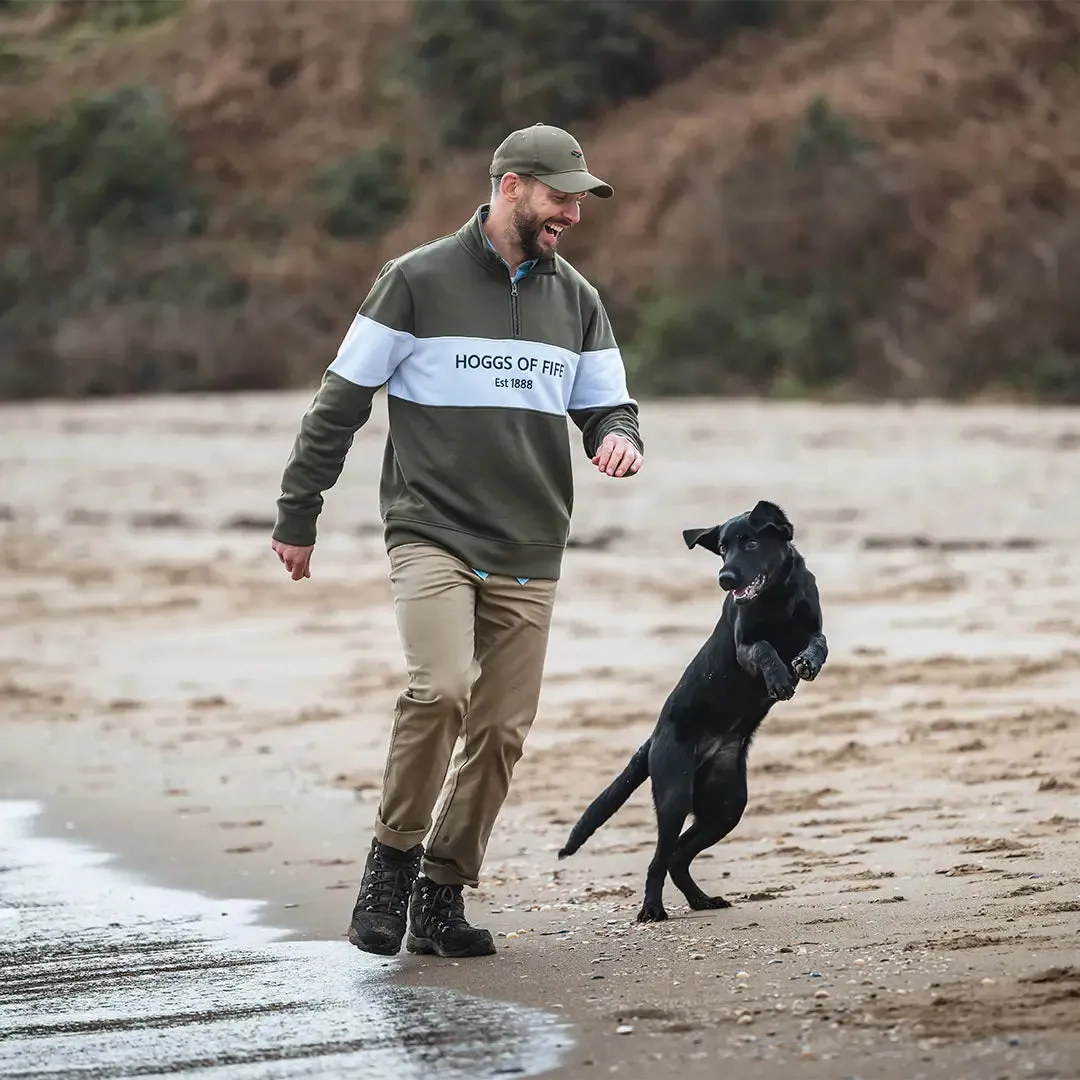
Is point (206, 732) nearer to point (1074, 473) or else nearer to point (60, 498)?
point (1074, 473)

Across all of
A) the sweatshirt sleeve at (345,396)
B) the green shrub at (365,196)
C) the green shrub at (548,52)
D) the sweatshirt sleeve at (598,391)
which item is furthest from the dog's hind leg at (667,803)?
the green shrub at (365,196)

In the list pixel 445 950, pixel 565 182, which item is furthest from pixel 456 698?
A: pixel 565 182

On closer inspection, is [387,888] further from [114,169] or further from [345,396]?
[114,169]

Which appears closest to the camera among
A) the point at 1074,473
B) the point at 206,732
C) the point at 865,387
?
the point at 206,732

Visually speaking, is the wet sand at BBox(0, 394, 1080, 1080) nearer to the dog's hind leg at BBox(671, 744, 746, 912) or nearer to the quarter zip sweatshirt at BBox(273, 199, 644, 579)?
the dog's hind leg at BBox(671, 744, 746, 912)

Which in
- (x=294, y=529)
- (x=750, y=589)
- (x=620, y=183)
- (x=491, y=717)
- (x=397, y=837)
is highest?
(x=620, y=183)

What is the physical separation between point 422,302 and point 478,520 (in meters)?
0.52

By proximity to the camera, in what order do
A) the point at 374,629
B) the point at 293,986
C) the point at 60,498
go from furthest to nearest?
the point at 60,498 → the point at 374,629 → the point at 293,986

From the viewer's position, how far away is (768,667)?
4.95 meters

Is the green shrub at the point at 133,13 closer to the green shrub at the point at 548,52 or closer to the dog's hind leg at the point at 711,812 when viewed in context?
the green shrub at the point at 548,52

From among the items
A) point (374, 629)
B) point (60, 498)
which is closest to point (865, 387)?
point (60, 498)

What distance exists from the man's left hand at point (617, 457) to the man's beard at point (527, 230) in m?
0.47

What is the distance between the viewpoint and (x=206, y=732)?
8.96 meters

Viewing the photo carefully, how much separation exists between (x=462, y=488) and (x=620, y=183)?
22.6m
